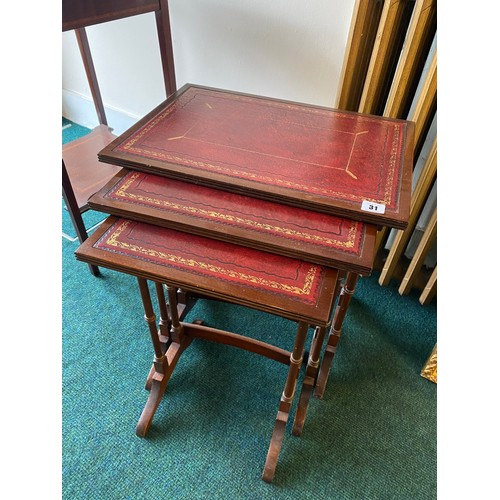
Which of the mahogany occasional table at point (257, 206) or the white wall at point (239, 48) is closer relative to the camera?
the mahogany occasional table at point (257, 206)

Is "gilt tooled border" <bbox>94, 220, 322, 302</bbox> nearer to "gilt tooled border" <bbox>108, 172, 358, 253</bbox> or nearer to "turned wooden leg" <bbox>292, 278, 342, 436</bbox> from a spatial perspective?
"gilt tooled border" <bbox>108, 172, 358, 253</bbox>

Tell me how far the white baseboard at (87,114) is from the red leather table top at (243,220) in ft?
4.72

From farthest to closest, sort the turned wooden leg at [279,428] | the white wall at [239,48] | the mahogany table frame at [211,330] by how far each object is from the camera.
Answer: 1. the white wall at [239,48]
2. the turned wooden leg at [279,428]
3. the mahogany table frame at [211,330]

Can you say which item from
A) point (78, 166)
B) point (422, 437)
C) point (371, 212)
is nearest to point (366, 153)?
point (371, 212)

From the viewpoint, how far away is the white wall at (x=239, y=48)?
4.76ft

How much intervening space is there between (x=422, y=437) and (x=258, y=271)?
3.03 feet

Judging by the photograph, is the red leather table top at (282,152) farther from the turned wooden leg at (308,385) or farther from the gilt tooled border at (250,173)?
the turned wooden leg at (308,385)

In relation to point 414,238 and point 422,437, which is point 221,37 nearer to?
point 414,238

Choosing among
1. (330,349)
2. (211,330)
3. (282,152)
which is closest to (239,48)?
(282,152)

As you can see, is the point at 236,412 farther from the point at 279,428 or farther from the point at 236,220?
the point at 236,220

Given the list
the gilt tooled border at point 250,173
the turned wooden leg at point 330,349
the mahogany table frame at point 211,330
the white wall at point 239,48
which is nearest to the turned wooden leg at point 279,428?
the mahogany table frame at point 211,330

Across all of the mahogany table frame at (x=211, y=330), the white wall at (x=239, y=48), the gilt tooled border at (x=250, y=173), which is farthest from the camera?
the white wall at (x=239, y=48)

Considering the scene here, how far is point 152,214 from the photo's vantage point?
951 millimetres

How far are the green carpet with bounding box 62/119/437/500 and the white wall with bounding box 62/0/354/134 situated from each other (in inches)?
37.7
